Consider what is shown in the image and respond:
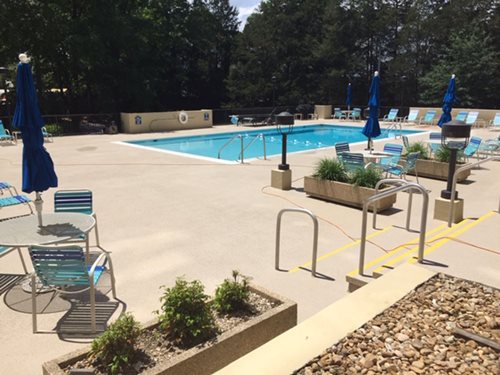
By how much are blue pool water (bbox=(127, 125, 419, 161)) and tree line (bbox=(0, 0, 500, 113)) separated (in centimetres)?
980

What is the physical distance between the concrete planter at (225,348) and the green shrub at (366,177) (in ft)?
16.5

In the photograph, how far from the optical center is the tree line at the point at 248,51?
2712 centimetres

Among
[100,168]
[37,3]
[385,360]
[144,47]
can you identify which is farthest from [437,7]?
[385,360]

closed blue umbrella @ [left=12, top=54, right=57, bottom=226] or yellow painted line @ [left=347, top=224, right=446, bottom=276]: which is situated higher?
closed blue umbrella @ [left=12, top=54, right=57, bottom=226]

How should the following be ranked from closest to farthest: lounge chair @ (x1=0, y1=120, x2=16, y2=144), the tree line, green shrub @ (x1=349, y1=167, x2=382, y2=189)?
green shrub @ (x1=349, y1=167, x2=382, y2=189) → lounge chair @ (x1=0, y1=120, x2=16, y2=144) → the tree line

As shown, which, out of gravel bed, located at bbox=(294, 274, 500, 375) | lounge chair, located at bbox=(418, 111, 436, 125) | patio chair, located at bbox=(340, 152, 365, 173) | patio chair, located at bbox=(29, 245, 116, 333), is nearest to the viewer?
gravel bed, located at bbox=(294, 274, 500, 375)

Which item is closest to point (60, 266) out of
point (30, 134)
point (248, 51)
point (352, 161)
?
point (30, 134)

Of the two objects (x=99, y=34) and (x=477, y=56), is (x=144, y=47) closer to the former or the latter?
(x=99, y=34)

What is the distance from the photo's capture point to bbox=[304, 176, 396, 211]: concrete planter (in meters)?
8.61

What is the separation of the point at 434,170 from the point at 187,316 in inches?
390

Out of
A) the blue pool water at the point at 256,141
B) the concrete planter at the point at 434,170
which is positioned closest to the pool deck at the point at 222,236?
the concrete planter at the point at 434,170

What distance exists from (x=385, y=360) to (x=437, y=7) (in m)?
45.4

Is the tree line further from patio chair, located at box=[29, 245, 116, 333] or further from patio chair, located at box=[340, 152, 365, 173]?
patio chair, located at box=[29, 245, 116, 333]

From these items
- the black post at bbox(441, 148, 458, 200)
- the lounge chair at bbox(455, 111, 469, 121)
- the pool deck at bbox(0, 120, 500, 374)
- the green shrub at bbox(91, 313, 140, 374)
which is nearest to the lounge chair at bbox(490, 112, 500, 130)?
the lounge chair at bbox(455, 111, 469, 121)
